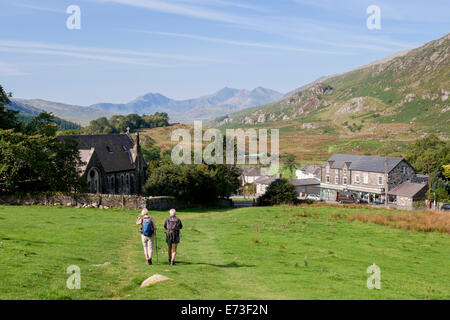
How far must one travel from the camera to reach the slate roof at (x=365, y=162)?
94.6 m

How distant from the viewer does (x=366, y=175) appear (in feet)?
324

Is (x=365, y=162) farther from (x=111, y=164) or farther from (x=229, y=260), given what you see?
(x=229, y=260)

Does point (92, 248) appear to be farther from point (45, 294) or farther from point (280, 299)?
point (280, 299)

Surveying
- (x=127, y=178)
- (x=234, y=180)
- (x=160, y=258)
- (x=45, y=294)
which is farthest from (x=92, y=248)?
(x=234, y=180)

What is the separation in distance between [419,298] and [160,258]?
41.7ft

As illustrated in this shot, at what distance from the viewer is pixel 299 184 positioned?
406 ft

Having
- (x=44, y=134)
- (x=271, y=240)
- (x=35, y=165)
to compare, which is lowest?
(x=271, y=240)

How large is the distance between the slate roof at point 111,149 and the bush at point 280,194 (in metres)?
27.2

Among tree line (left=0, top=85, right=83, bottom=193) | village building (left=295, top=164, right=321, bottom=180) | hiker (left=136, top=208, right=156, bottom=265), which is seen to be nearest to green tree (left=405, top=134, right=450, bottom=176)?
village building (left=295, top=164, right=321, bottom=180)

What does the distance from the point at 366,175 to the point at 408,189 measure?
1150 centimetres

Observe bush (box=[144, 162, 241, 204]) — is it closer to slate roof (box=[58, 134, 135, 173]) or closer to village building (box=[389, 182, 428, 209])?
slate roof (box=[58, 134, 135, 173])

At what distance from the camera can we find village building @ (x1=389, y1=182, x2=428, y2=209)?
86188 millimetres

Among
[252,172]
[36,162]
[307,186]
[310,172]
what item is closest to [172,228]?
[36,162]
